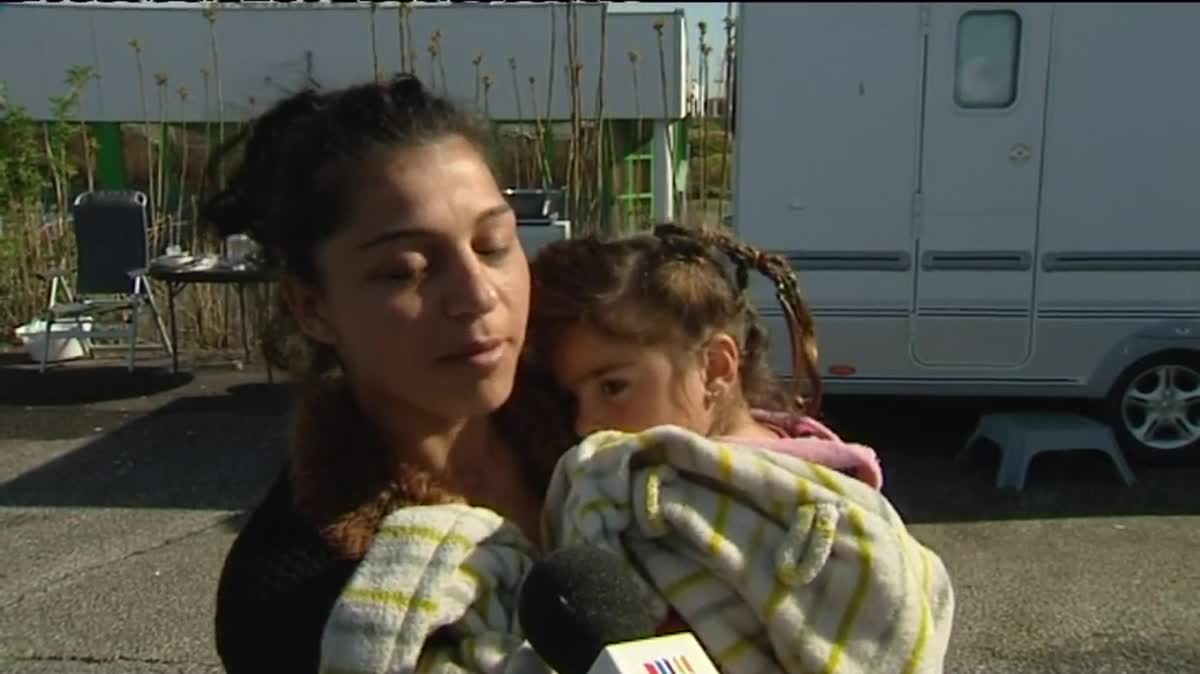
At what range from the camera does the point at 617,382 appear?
1.59 metres

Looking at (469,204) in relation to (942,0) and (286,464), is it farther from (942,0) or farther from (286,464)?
(942,0)

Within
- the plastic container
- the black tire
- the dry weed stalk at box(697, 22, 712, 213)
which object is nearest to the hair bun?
the black tire

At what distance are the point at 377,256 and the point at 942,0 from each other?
5409 mm

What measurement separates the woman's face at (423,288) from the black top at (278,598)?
0.19 metres

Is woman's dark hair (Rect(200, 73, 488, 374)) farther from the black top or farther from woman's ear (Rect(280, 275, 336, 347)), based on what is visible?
the black top

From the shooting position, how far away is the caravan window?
239 inches

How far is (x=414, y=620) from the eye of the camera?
1.06m

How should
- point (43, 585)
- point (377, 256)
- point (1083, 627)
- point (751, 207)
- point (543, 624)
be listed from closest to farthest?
point (543, 624) < point (377, 256) < point (1083, 627) < point (43, 585) < point (751, 207)

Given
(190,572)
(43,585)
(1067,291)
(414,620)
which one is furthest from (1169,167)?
(414,620)

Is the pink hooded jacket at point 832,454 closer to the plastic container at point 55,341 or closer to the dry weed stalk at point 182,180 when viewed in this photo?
the plastic container at point 55,341

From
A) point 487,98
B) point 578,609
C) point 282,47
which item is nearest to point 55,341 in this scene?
point 487,98

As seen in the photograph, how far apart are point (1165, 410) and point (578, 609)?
6.23 metres

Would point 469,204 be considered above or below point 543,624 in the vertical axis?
above

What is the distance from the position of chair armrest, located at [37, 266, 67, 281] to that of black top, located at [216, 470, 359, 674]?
8864 millimetres
